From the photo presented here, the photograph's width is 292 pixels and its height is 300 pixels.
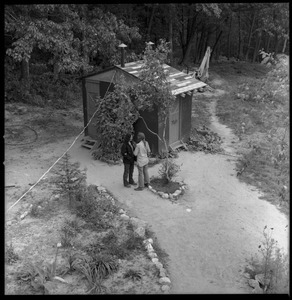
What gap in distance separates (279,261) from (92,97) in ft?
28.2

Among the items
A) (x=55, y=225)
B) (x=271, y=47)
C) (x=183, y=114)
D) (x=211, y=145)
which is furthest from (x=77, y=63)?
(x=271, y=47)

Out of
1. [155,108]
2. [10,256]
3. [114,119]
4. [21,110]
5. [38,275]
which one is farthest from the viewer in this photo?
[21,110]

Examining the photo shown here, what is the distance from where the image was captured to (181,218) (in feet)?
30.4

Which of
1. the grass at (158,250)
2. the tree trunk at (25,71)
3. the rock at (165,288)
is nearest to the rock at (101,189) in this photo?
the grass at (158,250)

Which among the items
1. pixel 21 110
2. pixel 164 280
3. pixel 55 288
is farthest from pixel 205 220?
pixel 21 110

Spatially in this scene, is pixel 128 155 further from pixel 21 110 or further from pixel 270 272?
pixel 21 110

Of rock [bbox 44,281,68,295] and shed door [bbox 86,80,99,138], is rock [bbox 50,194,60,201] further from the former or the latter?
shed door [bbox 86,80,99,138]

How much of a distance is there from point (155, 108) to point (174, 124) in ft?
5.18

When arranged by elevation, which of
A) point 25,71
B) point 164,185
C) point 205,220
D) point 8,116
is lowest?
point 205,220

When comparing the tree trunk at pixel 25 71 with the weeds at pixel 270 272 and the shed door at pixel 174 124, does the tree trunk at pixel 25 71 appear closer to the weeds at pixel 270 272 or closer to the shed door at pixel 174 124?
the shed door at pixel 174 124

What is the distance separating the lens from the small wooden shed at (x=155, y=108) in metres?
12.6

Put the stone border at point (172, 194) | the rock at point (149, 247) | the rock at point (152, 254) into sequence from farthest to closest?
the stone border at point (172, 194), the rock at point (149, 247), the rock at point (152, 254)

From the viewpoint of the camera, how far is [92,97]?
44.7 ft

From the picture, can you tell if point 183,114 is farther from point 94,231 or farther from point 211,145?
point 94,231
